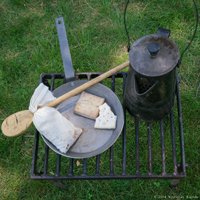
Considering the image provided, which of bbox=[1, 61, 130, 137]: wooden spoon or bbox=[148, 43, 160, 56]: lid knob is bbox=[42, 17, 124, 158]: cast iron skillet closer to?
bbox=[1, 61, 130, 137]: wooden spoon

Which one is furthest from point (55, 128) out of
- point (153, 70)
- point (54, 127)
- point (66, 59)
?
point (153, 70)

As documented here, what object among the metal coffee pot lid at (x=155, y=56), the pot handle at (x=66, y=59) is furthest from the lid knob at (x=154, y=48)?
the pot handle at (x=66, y=59)

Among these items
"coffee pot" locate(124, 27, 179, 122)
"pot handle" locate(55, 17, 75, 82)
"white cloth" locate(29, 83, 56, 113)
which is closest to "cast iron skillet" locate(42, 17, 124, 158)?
"pot handle" locate(55, 17, 75, 82)

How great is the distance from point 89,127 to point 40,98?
448 millimetres

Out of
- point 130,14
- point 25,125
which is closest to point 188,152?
point 25,125

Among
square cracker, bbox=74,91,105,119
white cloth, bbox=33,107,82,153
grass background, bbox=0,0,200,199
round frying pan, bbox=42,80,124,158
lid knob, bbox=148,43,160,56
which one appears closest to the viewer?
lid knob, bbox=148,43,160,56

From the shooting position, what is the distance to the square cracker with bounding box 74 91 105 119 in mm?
1634

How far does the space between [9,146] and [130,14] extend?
2307 mm

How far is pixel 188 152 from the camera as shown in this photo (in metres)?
2.16

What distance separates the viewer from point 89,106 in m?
1.64

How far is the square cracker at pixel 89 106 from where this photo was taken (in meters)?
1.63

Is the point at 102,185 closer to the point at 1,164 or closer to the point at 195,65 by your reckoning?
the point at 1,164

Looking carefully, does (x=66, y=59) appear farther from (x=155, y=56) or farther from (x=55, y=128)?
(x=155, y=56)

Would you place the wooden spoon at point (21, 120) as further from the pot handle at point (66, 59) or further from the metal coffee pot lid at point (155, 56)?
the metal coffee pot lid at point (155, 56)
